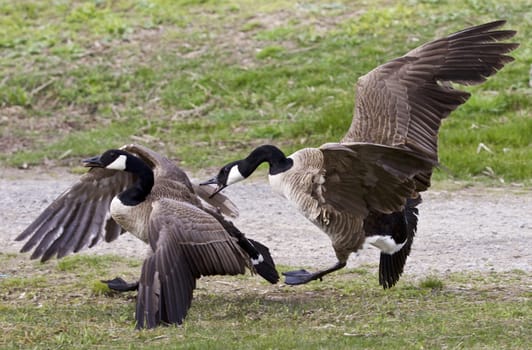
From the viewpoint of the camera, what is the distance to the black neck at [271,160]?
7.11 m

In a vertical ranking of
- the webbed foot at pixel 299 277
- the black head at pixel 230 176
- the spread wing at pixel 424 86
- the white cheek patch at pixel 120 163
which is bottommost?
the webbed foot at pixel 299 277

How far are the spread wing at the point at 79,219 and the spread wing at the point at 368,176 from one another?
1.99 m

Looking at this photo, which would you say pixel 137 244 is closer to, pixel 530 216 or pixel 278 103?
pixel 530 216

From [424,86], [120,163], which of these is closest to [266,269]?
[120,163]

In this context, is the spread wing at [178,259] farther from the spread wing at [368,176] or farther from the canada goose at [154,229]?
the spread wing at [368,176]

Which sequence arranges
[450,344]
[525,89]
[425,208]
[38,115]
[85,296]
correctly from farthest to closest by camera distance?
[38,115], [525,89], [425,208], [85,296], [450,344]

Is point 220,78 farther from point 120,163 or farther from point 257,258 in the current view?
point 257,258

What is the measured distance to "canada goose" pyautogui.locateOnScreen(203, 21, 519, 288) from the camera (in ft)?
22.4

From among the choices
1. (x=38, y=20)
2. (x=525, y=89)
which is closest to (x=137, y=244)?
(x=525, y=89)

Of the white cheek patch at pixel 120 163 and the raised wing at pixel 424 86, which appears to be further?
the raised wing at pixel 424 86

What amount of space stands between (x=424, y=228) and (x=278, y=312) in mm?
2926

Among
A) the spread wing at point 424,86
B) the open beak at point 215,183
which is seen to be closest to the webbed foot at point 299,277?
the open beak at point 215,183

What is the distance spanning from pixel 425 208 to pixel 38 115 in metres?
6.08

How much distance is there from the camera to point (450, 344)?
18.8 feet
